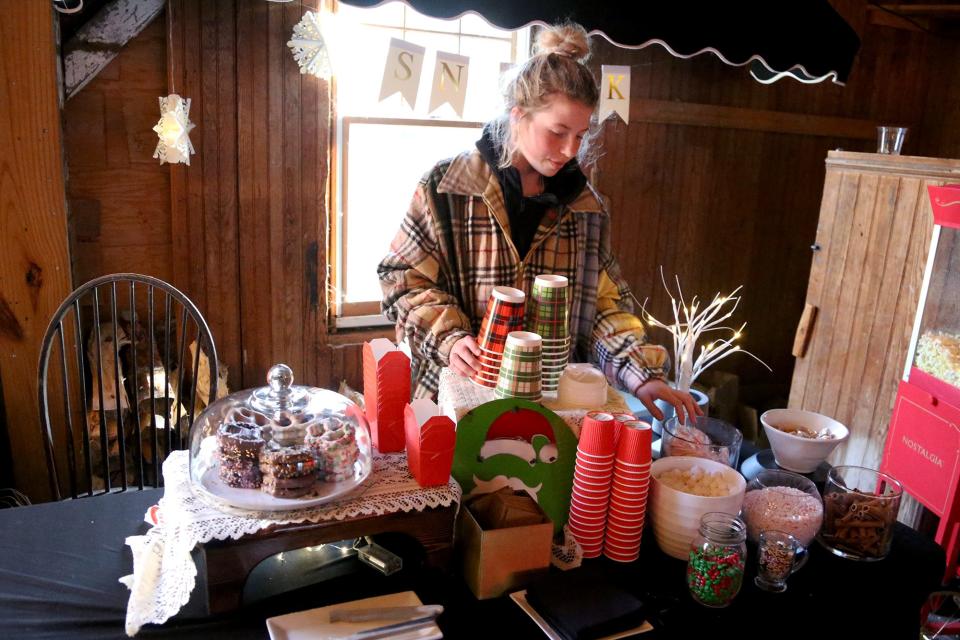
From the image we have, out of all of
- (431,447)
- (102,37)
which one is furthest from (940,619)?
(102,37)

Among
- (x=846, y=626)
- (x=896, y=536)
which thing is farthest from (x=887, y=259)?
(x=846, y=626)

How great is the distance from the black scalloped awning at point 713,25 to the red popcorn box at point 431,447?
4.92 ft

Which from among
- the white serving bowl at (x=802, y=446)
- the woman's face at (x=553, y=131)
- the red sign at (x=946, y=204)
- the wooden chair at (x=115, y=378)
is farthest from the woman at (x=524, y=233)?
the red sign at (x=946, y=204)

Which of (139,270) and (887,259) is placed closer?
(139,270)

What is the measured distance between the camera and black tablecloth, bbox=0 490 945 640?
111 centimetres

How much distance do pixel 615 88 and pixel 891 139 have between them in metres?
1.06

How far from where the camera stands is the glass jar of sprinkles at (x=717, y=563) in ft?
3.87

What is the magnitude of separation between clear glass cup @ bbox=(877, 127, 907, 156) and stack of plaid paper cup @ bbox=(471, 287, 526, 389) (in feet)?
7.15

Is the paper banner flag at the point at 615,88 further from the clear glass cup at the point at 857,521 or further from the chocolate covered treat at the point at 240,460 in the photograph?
the chocolate covered treat at the point at 240,460

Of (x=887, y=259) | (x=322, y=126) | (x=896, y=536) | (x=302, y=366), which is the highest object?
(x=322, y=126)

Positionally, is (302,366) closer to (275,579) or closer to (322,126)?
(322,126)

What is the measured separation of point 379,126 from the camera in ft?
9.98

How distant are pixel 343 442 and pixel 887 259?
2.52 meters

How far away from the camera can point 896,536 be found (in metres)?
1.47
